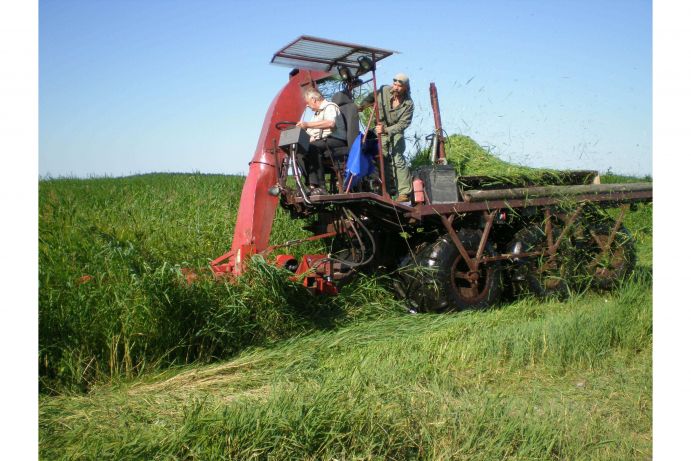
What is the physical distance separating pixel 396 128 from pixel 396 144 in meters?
0.18

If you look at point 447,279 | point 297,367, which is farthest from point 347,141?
point 297,367

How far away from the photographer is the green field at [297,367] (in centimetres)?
311

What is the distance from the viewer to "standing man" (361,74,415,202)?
6761 mm

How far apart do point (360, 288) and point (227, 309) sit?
1907 millimetres

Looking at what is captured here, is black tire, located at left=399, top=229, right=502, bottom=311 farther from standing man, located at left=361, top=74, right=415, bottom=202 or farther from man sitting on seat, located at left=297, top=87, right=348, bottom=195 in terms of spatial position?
man sitting on seat, located at left=297, top=87, right=348, bottom=195

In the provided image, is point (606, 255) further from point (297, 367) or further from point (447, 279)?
point (297, 367)

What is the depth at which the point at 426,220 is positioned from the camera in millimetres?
6773

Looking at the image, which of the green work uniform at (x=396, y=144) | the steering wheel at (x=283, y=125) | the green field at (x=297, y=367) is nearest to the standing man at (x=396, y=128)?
the green work uniform at (x=396, y=144)

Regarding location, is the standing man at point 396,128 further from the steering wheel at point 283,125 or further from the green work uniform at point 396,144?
the steering wheel at point 283,125

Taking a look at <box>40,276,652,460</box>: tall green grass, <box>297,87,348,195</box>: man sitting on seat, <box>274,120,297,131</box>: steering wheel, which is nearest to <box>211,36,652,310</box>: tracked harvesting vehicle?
<box>274,120,297,131</box>: steering wheel

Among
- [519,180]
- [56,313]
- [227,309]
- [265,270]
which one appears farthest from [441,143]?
[56,313]

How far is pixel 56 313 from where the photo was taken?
4.37 metres

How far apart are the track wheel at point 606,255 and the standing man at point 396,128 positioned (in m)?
2.56

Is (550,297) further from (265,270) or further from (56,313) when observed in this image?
(56,313)
